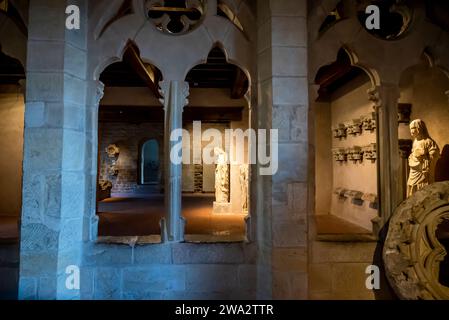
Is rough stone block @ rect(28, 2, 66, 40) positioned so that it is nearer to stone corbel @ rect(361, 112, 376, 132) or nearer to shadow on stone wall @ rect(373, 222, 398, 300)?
shadow on stone wall @ rect(373, 222, 398, 300)

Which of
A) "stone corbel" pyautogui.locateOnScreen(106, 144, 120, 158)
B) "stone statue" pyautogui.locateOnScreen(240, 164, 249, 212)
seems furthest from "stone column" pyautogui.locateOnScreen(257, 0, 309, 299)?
"stone corbel" pyautogui.locateOnScreen(106, 144, 120, 158)

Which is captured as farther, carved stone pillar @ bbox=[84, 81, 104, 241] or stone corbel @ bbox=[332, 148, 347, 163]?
stone corbel @ bbox=[332, 148, 347, 163]

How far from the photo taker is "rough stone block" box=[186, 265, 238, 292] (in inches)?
86.4

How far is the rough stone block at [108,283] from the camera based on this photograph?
2.16 meters

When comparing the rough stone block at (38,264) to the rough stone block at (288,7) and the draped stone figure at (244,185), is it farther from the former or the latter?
the draped stone figure at (244,185)

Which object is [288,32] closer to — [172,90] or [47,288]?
[172,90]

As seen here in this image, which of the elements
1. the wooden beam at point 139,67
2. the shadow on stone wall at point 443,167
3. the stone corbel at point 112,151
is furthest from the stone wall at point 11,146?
the shadow on stone wall at point 443,167

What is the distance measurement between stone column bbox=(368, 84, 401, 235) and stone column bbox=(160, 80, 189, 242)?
1607 millimetres

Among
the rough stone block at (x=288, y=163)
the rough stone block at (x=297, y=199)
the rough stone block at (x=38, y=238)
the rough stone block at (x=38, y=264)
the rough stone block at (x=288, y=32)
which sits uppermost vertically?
the rough stone block at (x=288, y=32)

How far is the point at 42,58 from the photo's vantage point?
6.69 feet

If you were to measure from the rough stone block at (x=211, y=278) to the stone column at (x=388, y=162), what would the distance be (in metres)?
1.23

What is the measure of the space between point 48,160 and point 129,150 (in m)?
9.26

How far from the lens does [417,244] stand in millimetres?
2010
